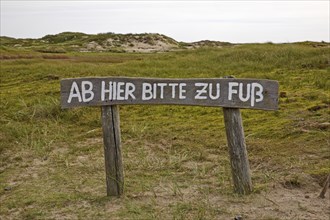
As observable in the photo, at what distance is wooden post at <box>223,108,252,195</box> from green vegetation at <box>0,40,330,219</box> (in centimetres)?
14

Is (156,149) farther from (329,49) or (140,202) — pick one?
(329,49)

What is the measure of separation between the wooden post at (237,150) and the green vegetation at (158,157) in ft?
0.45

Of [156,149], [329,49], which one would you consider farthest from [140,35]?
[156,149]

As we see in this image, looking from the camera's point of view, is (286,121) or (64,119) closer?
(286,121)

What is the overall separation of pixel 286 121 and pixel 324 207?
362 cm

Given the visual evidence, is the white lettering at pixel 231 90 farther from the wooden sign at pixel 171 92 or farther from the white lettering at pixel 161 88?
the white lettering at pixel 161 88

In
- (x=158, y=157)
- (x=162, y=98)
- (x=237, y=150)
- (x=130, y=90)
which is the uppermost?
(x=130, y=90)

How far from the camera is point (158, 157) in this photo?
6508 millimetres

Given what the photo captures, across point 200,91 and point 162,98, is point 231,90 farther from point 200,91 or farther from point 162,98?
point 162,98

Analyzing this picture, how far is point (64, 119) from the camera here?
905 centimetres

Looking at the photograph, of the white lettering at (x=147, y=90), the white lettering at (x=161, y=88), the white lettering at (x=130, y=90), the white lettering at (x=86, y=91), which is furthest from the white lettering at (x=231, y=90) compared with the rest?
the white lettering at (x=86, y=91)

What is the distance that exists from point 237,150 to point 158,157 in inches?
77.5

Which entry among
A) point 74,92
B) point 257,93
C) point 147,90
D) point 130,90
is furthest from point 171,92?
point 74,92

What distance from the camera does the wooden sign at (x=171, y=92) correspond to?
15.1 feet
